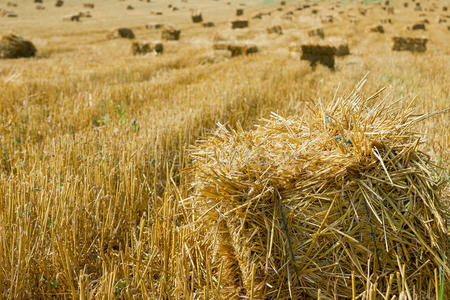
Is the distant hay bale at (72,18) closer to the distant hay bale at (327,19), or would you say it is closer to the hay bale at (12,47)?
the hay bale at (12,47)

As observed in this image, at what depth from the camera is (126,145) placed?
11.8ft

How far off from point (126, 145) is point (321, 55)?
277 inches

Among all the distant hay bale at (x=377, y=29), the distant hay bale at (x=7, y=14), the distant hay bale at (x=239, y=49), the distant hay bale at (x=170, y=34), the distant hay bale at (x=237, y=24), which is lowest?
the distant hay bale at (x=239, y=49)

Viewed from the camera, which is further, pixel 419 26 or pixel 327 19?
pixel 327 19

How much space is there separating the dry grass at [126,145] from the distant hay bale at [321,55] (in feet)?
1.22

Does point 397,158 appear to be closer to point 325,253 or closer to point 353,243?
point 353,243

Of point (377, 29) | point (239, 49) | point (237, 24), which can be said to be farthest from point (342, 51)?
point (237, 24)

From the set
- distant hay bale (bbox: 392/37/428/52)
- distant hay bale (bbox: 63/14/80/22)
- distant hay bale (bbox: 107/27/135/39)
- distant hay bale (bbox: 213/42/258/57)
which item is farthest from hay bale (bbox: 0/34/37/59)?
distant hay bale (bbox: 63/14/80/22)

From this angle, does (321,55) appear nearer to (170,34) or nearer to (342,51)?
(342,51)

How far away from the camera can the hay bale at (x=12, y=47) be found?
36.2 ft

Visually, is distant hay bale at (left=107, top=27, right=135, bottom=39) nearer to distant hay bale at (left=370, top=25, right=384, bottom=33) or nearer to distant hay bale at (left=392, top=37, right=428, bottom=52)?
distant hay bale at (left=370, top=25, right=384, bottom=33)

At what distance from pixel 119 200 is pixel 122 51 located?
10.8 m

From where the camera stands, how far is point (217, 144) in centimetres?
231

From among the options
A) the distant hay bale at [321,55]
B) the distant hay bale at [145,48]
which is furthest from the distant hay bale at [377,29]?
the distant hay bale at [145,48]
